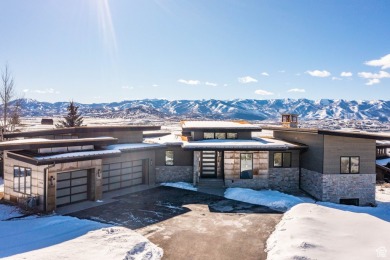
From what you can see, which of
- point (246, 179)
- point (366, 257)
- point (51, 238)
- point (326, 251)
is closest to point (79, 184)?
point (51, 238)

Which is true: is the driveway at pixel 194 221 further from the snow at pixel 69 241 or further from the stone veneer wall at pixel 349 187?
the stone veneer wall at pixel 349 187

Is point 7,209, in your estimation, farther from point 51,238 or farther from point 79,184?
point 51,238

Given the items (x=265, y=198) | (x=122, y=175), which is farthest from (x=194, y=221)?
(x=122, y=175)

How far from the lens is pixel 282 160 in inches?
1083

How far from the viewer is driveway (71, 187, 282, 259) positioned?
14203 mm

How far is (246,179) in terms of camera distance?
85.8ft

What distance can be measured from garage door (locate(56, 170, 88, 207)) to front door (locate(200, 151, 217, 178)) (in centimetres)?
1077

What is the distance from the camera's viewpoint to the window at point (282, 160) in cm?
2742

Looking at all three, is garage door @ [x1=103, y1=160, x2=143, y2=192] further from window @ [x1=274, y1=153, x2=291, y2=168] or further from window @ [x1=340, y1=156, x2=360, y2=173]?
window @ [x1=340, y1=156, x2=360, y2=173]

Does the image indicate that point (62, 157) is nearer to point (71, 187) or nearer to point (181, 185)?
point (71, 187)

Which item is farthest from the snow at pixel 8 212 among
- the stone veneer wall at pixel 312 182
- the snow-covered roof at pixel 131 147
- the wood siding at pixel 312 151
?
the wood siding at pixel 312 151

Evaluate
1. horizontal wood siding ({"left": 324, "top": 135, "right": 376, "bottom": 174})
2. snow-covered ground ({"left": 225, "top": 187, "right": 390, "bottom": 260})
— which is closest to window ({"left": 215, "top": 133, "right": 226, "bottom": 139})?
snow-covered ground ({"left": 225, "top": 187, "right": 390, "bottom": 260})

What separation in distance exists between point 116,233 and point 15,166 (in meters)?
9.76

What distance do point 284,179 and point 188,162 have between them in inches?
361
